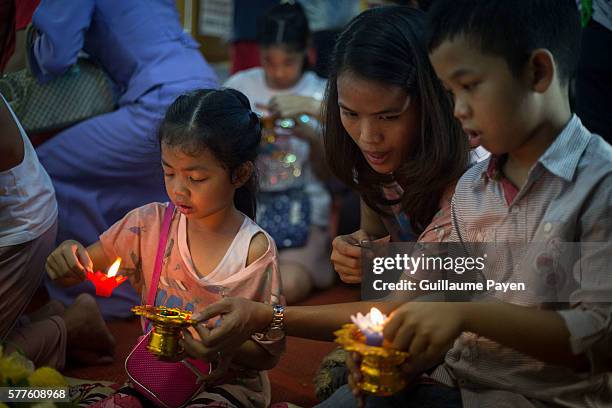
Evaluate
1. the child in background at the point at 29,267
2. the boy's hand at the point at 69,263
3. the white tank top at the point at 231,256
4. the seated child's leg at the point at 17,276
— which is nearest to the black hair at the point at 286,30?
the child in background at the point at 29,267

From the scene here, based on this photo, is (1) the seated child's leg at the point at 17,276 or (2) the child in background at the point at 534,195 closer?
(2) the child in background at the point at 534,195

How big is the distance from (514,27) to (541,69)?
8 cm

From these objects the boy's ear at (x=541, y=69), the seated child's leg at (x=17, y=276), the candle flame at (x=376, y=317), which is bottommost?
the seated child's leg at (x=17, y=276)

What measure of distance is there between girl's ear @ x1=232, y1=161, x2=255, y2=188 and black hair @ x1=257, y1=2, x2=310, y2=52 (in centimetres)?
178

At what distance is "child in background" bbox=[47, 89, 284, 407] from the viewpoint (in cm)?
180

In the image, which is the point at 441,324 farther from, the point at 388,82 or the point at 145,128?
the point at 145,128

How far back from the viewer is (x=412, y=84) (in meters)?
1.71

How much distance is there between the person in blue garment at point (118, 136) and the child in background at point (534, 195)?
1568 mm

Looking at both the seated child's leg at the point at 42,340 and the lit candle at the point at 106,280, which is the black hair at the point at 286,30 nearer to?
the seated child's leg at the point at 42,340

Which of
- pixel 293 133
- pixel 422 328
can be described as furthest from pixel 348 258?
pixel 293 133

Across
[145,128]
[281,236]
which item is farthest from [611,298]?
[281,236]

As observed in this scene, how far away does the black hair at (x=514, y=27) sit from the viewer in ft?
4.22

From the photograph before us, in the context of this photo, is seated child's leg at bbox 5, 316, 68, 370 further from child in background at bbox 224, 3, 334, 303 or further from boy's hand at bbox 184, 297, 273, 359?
child in background at bbox 224, 3, 334, 303

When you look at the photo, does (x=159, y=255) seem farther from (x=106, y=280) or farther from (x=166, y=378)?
(x=166, y=378)
